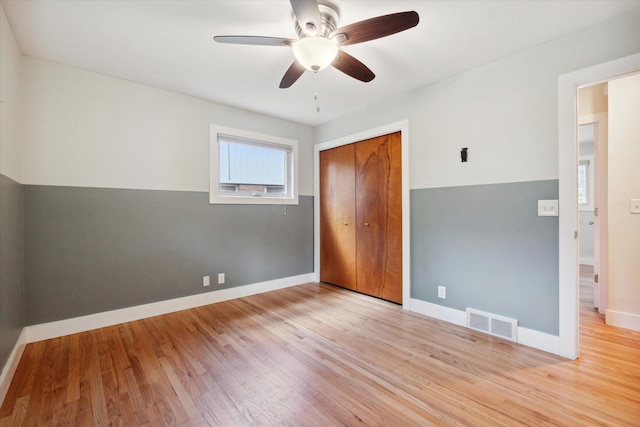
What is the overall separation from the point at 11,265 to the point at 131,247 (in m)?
0.86

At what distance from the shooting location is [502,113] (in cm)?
233

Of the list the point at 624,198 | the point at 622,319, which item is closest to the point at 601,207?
the point at 624,198

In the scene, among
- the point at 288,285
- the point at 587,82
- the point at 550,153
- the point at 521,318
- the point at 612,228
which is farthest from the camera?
the point at 288,285

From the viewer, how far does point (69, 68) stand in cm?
243

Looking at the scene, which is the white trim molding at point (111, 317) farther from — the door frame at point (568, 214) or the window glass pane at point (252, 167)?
the door frame at point (568, 214)

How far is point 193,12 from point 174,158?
1608 millimetres

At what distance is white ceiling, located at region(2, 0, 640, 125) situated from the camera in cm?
173

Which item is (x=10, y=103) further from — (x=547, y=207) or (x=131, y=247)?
(x=547, y=207)

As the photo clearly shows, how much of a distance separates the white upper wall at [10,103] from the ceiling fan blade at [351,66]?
2.13 meters

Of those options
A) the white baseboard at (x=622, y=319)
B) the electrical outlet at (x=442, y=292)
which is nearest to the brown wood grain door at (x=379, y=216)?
the electrical outlet at (x=442, y=292)

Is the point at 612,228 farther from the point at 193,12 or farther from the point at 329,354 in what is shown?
the point at 193,12

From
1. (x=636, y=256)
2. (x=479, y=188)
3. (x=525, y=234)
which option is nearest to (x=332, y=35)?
(x=479, y=188)

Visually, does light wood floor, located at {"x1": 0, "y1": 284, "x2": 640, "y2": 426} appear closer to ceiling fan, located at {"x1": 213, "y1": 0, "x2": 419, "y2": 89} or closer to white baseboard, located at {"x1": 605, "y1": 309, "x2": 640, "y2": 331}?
white baseboard, located at {"x1": 605, "y1": 309, "x2": 640, "y2": 331}

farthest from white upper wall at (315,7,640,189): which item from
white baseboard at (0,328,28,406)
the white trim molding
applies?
white baseboard at (0,328,28,406)
